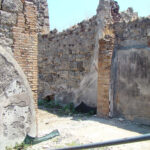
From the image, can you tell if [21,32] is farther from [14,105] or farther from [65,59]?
[65,59]

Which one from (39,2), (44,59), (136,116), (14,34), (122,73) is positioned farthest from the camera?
A: (39,2)

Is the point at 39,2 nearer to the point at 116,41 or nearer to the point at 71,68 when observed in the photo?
the point at 71,68

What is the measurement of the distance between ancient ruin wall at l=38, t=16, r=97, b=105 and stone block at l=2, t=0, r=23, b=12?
335cm

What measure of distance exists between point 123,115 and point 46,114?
2.40m

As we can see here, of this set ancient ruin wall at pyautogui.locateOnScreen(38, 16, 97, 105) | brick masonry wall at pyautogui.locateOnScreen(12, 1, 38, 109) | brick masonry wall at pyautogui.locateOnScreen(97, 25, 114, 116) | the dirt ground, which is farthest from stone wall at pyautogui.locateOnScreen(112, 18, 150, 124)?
brick masonry wall at pyautogui.locateOnScreen(12, 1, 38, 109)

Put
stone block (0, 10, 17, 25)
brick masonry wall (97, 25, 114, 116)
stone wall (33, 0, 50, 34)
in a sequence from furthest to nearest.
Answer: stone wall (33, 0, 50, 34), brick masonry wall (97, 25, 114, 116), stone block (0, 10, 17, 25)

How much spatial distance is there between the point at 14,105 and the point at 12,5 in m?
1.72

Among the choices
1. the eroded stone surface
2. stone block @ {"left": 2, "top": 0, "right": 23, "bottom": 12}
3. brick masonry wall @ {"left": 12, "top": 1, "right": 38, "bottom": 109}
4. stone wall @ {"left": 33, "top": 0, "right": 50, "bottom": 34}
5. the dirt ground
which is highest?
stone wall @ {"left": 33, "top": 0, "right": 50, "bottom": 34}

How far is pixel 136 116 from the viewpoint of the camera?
18.9ft

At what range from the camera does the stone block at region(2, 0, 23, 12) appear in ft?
12.8

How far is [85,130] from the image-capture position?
5.15 metres

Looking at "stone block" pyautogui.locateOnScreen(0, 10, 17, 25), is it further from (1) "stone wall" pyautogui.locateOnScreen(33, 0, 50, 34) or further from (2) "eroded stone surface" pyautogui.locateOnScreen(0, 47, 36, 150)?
(1) "stone wall" pyautogui.locateOnScreen(33, 0, 50, 34)

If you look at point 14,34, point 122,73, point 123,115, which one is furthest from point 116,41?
point 14,34

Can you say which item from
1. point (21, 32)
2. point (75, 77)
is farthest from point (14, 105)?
point (75, 77)
